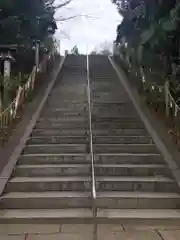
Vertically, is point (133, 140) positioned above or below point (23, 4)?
below

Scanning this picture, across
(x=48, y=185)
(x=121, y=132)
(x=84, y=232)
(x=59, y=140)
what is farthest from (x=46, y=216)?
(x=121, y=132)

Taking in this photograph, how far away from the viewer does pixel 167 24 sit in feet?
34.5

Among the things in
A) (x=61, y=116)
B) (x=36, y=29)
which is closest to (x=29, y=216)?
(x=61, y=116)

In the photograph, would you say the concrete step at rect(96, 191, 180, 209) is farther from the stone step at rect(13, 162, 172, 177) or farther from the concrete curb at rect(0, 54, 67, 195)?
the concrete curb at rect(0, 54, 67, 195)

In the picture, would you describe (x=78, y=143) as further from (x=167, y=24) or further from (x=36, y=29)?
(x=36, y=29)

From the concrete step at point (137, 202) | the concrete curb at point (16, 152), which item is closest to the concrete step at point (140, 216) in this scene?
the concrete step at point (137, 202)

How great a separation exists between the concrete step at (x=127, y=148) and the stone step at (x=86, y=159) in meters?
0.50

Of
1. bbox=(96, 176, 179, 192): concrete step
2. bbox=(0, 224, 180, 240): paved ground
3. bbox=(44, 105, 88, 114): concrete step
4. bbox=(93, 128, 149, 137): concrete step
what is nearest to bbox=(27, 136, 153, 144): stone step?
bbox=(93, 128, 149, 137): concrete step

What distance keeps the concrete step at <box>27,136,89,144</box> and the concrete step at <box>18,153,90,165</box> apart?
118cm

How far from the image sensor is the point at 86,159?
28.7ft

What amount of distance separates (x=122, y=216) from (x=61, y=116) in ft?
22.0

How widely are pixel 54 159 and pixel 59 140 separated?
145 centimetres

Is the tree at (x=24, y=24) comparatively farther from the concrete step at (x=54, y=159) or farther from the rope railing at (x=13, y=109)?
the concrete step at (x=54, y=159)

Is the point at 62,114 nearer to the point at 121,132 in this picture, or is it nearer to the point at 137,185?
the point at 121,132
